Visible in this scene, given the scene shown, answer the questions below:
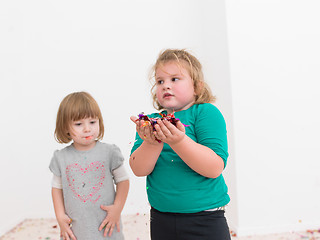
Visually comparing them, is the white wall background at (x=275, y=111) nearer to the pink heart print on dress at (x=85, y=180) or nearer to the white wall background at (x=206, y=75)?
the white wall background at (x=206, y=75)

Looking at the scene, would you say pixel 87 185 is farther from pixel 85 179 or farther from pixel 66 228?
pixel 66 228

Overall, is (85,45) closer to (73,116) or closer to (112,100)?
(112,100)

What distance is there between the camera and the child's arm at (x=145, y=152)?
0.89m

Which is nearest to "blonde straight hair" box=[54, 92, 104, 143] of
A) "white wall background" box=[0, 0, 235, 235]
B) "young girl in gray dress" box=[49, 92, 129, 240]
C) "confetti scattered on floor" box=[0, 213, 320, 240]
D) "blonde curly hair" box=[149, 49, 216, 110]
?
"young girl in gray dress" box=[49, 92, 129, 240]

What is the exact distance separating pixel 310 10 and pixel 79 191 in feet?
6.32

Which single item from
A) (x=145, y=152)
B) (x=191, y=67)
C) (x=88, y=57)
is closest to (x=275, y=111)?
(x=191, y=67)

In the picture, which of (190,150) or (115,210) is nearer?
(190,150)

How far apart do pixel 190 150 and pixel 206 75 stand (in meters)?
1.87

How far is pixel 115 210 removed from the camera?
4.39ft

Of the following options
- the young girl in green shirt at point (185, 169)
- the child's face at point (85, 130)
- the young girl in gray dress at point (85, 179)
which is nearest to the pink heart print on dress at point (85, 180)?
the young girl in gray dress at point (85, 179)

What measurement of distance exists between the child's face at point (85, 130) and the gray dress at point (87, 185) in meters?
0.06

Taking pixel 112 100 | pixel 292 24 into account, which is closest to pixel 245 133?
pixel 292 24

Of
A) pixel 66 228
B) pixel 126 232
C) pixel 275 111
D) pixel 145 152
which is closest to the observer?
pixel 145 152

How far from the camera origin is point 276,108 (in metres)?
2.22
